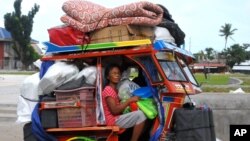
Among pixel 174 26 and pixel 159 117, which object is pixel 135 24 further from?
pixel 159 117

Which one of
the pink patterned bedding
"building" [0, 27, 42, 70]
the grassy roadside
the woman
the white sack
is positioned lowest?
the grassy roadside

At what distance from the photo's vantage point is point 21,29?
64.6 meters

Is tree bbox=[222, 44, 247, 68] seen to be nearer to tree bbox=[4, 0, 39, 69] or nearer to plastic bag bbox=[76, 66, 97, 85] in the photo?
tree bbox=[4, 0, 39, 69]

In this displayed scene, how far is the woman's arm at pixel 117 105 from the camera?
5.52 meters

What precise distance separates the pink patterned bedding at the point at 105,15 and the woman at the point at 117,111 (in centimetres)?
55

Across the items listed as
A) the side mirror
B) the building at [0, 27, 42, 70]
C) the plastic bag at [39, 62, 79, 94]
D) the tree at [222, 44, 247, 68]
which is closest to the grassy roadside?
the side mirror

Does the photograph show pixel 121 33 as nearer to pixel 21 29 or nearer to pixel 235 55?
pixel 21 29

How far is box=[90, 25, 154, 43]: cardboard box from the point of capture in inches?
223

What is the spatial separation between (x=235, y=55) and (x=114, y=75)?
107438 millimetres

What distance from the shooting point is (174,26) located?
20.1 ft

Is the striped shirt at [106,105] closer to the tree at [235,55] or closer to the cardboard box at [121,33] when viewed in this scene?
the cardboard box at [121,33]

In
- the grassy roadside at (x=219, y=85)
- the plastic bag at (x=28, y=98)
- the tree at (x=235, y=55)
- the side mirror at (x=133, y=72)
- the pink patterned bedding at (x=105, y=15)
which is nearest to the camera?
the pink patterned bedding at (x=105, y=15)

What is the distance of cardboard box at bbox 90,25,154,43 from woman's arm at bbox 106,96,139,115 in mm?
685

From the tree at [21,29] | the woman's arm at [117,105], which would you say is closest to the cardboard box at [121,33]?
the woman's arm at [117,105]
